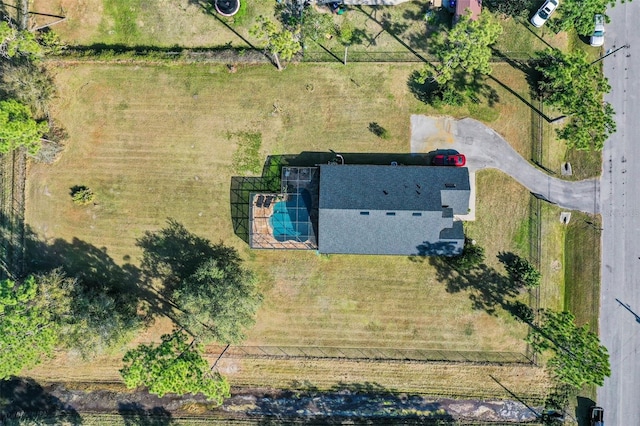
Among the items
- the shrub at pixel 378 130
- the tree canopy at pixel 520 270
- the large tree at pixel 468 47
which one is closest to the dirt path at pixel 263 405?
the tree canopy at pixel 520 270

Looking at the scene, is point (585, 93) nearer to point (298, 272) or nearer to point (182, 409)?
point (298, 272)

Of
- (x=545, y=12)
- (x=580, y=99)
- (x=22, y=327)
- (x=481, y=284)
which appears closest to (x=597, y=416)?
(x=481, y=284)

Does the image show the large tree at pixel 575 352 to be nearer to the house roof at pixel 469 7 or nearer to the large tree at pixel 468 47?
the large tree at pixel 468 47

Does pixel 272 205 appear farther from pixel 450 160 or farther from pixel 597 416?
pixel 597 416

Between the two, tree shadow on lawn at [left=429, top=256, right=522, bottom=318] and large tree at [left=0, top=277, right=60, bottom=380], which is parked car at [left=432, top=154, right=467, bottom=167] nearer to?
tree shadow on lawn at [left=429, top=256, right=522, bottom=318]

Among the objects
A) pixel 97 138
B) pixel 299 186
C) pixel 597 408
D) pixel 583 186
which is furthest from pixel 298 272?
pixel 597 408

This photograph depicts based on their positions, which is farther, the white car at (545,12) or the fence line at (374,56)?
the fence line at (374,56)

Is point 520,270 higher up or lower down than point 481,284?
higher up
